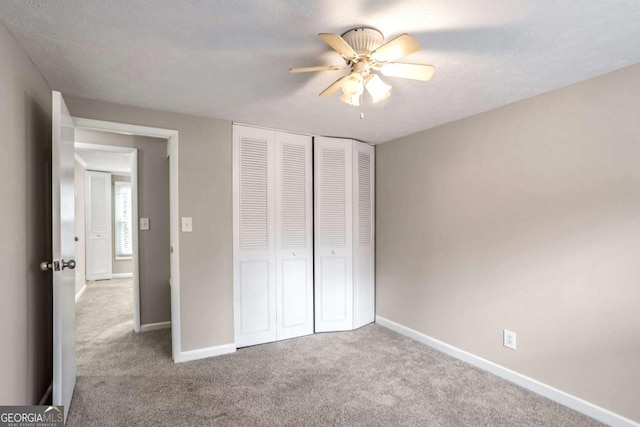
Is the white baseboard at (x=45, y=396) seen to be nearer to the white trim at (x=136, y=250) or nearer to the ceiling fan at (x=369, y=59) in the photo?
the white trim at (x=136, y=250)

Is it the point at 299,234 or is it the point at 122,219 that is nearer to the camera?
the point at 299,234

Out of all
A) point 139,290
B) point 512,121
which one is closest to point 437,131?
point 512,121

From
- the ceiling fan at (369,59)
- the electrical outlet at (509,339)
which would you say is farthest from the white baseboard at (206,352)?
the ceiling fan at (369,59)

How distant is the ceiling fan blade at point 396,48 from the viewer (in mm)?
1441

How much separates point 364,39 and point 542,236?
1851 millimetres

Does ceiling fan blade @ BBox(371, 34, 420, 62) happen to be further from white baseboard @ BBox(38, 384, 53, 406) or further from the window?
the window

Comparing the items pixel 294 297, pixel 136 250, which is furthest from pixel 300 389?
pixel 136 250

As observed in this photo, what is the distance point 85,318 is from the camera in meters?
3.98

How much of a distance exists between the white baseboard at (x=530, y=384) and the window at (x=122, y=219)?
5.76m

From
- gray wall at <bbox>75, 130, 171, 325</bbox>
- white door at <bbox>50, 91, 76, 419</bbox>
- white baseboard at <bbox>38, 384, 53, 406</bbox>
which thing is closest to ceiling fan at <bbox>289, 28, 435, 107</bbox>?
white door at <bbox>50, 91, 76, 419</bbox>

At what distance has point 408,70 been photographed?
5.51ft

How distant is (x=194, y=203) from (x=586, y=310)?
2981 millimetres

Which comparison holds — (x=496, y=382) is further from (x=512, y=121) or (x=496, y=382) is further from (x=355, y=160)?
(x=355, y=160)

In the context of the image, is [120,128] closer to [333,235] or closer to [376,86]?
[376,86]
